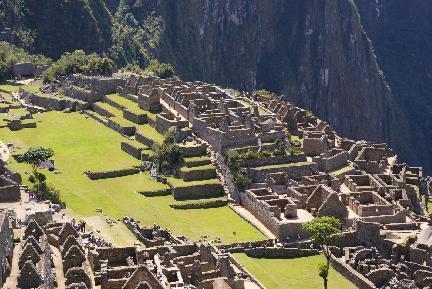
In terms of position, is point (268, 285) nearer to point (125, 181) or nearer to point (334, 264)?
point (334, 264)

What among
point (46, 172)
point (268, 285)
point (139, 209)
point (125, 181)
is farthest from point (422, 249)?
point (46, 172)

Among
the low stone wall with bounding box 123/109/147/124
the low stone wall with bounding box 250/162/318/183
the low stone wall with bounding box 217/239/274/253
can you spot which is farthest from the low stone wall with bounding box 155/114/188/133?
the low stone wall with bounding box 217/239/274/253

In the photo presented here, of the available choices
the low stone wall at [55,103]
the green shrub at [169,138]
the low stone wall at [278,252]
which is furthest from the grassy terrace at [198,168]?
the low stone wall at [55,103]

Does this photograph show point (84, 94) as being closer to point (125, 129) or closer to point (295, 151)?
point (125, 129)

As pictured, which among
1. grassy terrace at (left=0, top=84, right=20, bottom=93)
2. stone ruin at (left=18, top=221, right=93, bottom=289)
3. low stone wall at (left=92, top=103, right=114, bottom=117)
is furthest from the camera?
grassy terrace at (left=0, top=84, right=20, bottom=93)

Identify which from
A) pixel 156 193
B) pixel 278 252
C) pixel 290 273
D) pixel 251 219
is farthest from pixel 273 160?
pixel 290 273

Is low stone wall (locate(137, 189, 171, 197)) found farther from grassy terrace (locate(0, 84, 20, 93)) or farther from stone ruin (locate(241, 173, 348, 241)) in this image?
grassy terrace (locate(0, 84, 20, 93))
